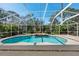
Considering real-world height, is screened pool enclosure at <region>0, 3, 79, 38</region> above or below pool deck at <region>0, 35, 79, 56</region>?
above

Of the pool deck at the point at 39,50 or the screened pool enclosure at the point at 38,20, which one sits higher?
the screened pool enclosure at the point at 38,20

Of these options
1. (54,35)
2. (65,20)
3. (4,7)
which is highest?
(4,7)

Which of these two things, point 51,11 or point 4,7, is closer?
point 51,11

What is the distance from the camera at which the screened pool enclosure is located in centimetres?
1689

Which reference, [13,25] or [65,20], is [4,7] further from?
[65,20]

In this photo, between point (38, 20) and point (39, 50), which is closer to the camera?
point (39, 50)

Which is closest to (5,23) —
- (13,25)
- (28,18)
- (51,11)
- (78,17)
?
(13,25)

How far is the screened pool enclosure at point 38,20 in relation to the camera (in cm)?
1689

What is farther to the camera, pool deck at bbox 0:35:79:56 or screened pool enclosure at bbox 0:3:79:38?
screened pool enclosure at bbox 0:3:79:38

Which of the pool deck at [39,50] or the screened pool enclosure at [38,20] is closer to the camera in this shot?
the pool deck at [39,50]

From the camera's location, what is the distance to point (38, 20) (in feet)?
57.2

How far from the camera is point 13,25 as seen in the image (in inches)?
675

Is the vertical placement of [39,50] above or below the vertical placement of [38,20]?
below

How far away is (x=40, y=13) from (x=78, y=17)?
127 inches
